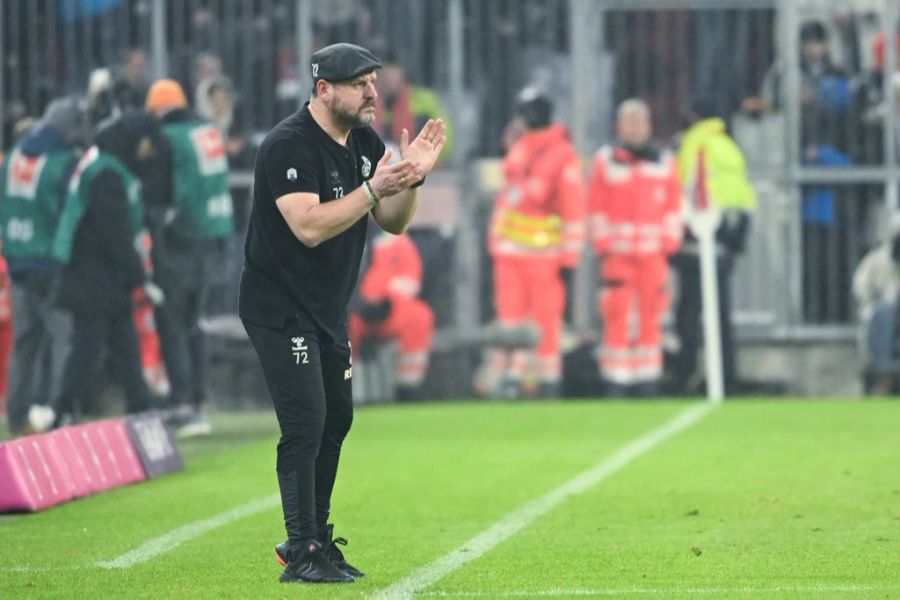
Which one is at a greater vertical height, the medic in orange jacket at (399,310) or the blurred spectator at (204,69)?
the blurred spectator at (204,69)

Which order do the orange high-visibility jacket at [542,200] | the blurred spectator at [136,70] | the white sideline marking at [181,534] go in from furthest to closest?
the orange high-visibility jacket at [542,200]
the blurred spectator at [136,70]
the white sideline marking at [181,534]

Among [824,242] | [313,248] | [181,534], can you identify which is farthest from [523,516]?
[824,242]

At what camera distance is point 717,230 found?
21.3m

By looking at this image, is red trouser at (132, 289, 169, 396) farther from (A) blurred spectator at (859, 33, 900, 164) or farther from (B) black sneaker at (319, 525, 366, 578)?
(B) black sneaker at (319, 525, 366, 578)

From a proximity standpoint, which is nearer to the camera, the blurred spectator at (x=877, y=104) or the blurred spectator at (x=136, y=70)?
the blurred spectator at (x=136, y=70)

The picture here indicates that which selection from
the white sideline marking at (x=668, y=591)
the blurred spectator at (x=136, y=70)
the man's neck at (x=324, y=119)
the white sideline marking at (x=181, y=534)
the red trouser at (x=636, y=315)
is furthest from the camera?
the red trouser at (x=636, y=315)

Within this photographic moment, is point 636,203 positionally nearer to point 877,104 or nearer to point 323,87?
point 877,104

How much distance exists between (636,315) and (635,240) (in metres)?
0.67

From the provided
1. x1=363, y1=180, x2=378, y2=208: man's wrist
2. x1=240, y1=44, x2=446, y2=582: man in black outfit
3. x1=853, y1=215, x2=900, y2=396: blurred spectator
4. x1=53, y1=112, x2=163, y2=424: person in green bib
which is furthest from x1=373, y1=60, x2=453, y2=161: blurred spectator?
x1=363, y1=180, x2=378, y2=208: man's wrist

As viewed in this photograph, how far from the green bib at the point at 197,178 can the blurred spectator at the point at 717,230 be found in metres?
5.31

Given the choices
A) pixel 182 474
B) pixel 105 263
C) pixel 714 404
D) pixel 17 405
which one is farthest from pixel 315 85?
pixel 714 404

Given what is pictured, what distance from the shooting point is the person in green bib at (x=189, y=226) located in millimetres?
17359

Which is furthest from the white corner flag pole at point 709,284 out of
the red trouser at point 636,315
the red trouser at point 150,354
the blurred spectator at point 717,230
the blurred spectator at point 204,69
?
the red trouser at point 150,354

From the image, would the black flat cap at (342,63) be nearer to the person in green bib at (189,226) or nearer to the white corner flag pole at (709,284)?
the person in green bib at (189,226)
